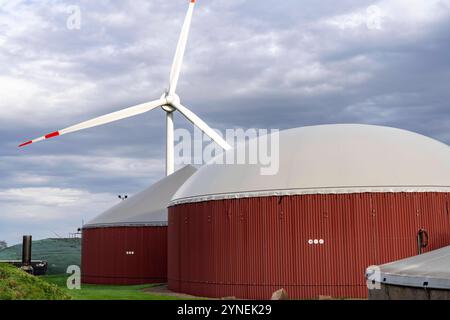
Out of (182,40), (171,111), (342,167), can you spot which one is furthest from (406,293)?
(171,111)

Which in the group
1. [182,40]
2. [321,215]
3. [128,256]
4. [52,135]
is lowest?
[128,256]

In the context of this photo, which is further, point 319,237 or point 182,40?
point 182,40

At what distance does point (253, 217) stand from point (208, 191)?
4.31 m

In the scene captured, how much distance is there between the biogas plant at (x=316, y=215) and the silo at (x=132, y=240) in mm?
13715

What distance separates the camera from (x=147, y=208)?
55281mm

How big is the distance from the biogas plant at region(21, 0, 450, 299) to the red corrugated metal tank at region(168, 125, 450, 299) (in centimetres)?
6

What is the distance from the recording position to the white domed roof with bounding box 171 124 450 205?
Answer: 31594mm

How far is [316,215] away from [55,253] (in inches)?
3970

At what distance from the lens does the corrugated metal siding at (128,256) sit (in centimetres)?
5269

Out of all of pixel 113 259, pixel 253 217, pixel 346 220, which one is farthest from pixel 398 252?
pixel 113 259

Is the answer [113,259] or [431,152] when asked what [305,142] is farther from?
[113,259]

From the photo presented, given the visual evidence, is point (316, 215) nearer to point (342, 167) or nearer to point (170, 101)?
point (342, 167)

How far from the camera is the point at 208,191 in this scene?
119 ft
